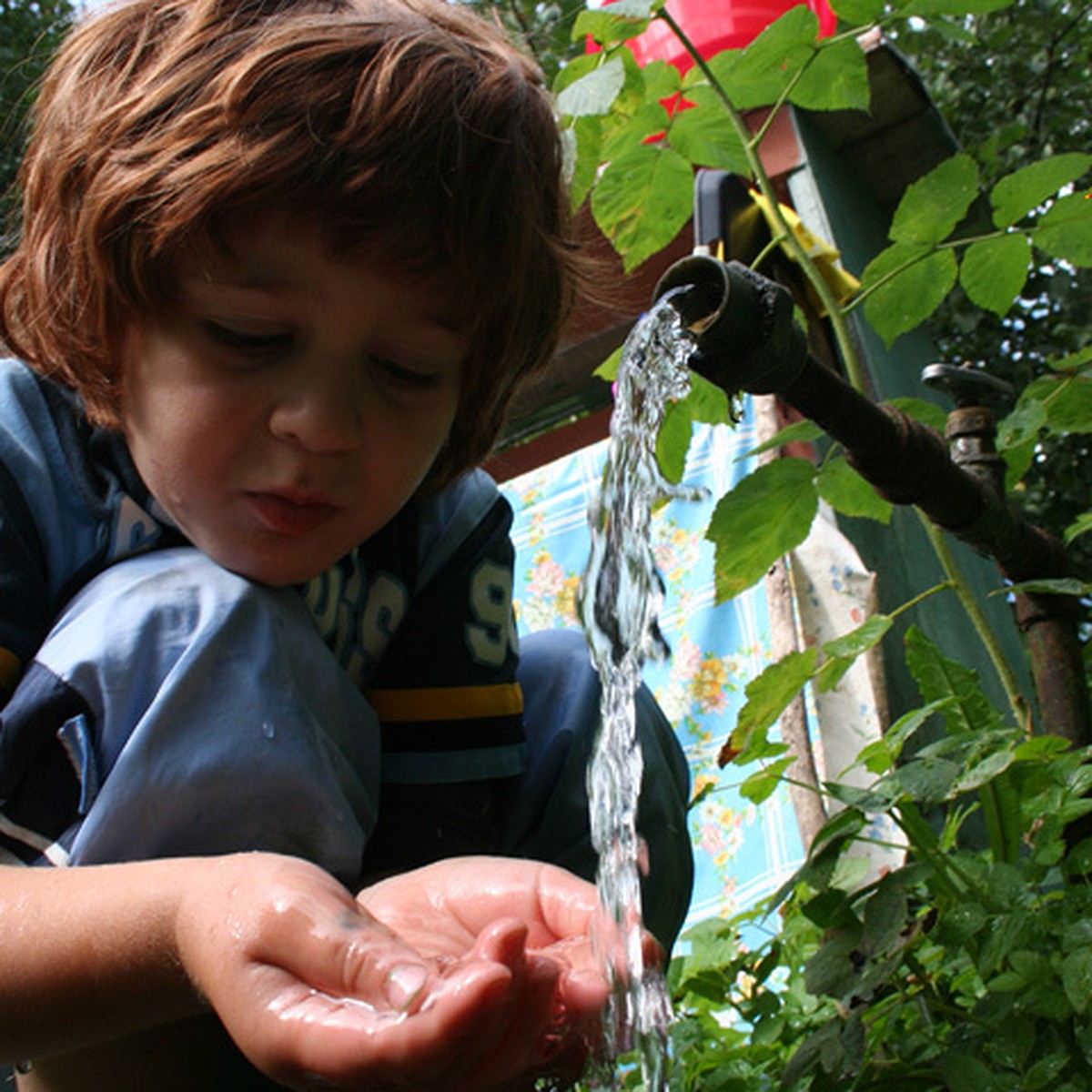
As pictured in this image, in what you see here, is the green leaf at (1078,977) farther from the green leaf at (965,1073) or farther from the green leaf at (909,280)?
the green leaf at (909,280)

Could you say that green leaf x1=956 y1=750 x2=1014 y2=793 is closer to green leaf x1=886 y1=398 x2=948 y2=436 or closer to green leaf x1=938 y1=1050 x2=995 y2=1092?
green leaf x1=938 y1=1050 x2=995 y2=1092

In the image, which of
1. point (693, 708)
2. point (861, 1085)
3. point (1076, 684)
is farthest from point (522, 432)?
point (861, 1085)

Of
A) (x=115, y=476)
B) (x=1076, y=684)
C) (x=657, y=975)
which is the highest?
(x=115, y=476)

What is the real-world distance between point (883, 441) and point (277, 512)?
55 cm

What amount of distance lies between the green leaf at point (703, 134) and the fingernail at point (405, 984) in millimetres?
1106

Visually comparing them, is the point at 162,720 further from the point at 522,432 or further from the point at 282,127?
the point at 522,432

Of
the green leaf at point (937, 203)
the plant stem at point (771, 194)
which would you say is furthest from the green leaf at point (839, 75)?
the green leaf at point (937, 203)

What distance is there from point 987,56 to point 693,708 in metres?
3.65

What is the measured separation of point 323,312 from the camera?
112 cm

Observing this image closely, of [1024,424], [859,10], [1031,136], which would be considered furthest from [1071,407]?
[1031,136]

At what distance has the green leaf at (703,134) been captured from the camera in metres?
1.49

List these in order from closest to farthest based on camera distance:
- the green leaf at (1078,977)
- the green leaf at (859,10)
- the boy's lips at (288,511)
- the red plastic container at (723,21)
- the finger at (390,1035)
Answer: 1. the finger at (390,1035)
2. the green leaf at (1078,977)
3. the boy's lips at (288,511)
4. the green leaf at (859,10)
5. the red plastic container at (723,21)

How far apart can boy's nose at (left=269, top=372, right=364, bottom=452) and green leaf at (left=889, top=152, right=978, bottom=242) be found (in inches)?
25.5

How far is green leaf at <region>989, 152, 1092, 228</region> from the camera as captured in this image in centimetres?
138
